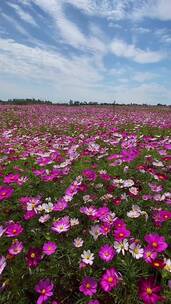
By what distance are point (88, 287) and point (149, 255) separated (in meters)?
0.54

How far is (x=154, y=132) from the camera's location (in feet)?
34.3

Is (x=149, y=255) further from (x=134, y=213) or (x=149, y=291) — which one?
(x=134, y=213)

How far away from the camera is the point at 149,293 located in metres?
2.16

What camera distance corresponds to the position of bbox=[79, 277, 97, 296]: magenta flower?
7.28ft

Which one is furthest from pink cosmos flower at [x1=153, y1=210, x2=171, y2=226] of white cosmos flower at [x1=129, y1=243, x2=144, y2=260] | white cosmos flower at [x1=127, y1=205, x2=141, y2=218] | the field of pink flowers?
white cosmos flower at [x1=129, y1=243, x2=144, y2=260]

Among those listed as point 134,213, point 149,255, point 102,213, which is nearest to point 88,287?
point 149,255

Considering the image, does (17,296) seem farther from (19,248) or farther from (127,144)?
(127,144)

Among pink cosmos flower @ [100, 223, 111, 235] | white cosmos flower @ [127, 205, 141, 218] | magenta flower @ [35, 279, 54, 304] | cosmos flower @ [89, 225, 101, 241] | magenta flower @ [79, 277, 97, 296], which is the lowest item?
magenta flower @ [35, 279, 54, 304]

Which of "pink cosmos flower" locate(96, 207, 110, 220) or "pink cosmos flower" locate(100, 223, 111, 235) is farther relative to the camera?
"pink cosmos flower" locate(96, 207, 110, 220)

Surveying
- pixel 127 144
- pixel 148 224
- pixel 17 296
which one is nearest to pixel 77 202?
pixel 148 224

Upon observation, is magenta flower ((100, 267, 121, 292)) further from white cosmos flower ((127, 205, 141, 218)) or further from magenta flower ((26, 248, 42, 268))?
white cosmos flower ((127, 205, 141, 218))

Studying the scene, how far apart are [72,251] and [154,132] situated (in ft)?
27.2

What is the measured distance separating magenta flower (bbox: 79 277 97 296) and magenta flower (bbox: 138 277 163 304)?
0.34m

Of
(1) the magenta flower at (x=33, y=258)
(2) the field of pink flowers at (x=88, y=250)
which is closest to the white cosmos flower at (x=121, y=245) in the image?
(2) the field of pink flowers at (x=88, y=250)
